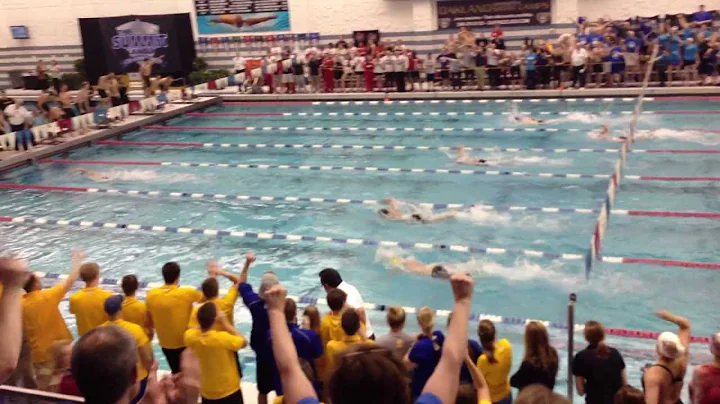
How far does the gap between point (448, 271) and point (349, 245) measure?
4.90 ft

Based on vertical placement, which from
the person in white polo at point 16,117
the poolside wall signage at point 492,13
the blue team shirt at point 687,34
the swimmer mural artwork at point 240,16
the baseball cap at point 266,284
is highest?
the swimmer mural artwork at point 240,16

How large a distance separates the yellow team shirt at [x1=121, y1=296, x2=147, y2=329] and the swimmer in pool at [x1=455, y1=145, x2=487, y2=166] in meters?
7.80

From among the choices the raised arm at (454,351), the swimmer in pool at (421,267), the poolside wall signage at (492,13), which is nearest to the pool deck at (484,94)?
the poolside wall signage at (492,13)

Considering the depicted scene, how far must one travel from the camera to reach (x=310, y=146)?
14.4m

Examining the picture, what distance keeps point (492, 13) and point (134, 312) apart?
17.1m

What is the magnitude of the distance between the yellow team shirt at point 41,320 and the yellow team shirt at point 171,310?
62cm

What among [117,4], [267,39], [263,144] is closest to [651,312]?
[263,144]

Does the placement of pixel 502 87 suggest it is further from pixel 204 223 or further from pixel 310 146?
pixel 204 223

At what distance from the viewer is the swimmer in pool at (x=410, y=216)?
9.45 meters

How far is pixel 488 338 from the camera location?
4023 millimetres

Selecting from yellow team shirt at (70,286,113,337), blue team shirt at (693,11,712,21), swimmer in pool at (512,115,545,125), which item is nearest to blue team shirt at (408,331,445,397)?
yellow team shirt at (70,286,113,337)

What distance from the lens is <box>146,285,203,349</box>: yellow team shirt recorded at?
496cm

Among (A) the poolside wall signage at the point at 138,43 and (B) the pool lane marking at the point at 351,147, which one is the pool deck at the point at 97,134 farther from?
(A) the poolside wall signage at the point at 138,43

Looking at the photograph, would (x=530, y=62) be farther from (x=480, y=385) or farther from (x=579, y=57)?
(x=480, y=385)
